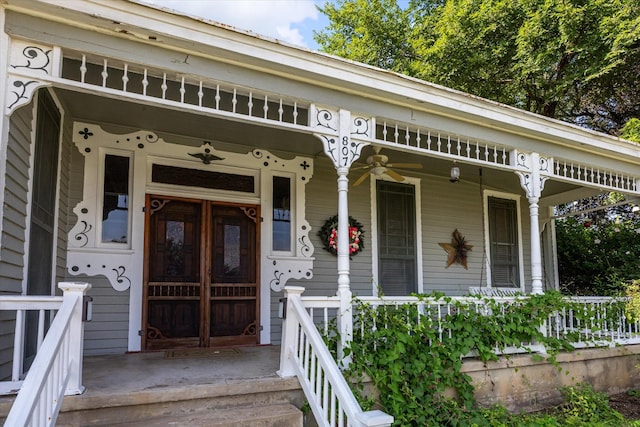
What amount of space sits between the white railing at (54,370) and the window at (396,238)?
404cm

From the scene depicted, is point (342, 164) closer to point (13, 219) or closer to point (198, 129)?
point (198, 129)

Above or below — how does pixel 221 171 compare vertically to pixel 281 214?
above

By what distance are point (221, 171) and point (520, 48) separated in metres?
8.13

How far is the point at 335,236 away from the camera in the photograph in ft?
18.8

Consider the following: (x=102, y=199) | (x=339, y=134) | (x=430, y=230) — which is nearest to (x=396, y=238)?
(x=430, y=230)

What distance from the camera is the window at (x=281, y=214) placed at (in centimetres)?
557

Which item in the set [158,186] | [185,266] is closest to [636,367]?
[185,266]

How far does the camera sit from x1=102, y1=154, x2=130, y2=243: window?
4727mm

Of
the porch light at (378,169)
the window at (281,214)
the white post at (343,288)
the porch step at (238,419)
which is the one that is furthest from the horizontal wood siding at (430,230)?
the porch step at (238,419)

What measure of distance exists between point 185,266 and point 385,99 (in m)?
2.83

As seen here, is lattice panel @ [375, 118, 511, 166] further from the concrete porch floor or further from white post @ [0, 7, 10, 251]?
white post @ [0, 7, 10, 251]

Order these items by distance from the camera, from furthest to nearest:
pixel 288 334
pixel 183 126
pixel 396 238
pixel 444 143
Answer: pixel 396 238 → pixel 444 143 → pixel 183 126 → pixel 288 334

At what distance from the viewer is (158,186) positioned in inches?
196

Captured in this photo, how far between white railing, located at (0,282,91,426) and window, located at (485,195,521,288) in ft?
19.7
